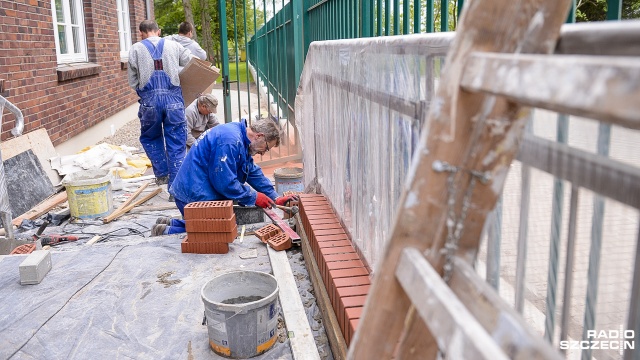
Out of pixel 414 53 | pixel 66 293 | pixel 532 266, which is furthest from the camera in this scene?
pixel 66 293

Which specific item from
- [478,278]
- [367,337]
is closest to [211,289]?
[367,337]

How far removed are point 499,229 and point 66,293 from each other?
11.0ft

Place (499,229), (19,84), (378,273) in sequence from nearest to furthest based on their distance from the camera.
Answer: (378,273) < (499,229) < (19,84)

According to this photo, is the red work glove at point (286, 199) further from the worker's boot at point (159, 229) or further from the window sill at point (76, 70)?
the window sill at point (76, 70)

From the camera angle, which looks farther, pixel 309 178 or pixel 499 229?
pixel 309 178

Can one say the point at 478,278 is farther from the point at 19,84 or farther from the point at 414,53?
the point at 19,84

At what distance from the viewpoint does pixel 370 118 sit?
2.79 m

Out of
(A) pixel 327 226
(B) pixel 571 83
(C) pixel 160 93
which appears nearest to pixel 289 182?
(C) pixel 160 93

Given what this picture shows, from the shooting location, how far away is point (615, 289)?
1098 mm

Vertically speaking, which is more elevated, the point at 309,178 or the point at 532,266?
the point at 532,266

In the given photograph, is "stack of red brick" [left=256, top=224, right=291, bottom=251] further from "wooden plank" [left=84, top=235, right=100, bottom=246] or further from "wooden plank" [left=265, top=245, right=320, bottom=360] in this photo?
"wooden plank" [left=84, top=235, right=100, bottom=246]

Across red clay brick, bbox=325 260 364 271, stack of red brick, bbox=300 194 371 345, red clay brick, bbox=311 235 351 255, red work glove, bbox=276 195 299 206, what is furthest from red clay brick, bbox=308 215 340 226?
red work glove, bbox=276 195 299 206

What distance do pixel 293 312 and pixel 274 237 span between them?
1.30 metres

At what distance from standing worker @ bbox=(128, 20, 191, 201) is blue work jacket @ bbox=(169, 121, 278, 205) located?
225 centimetres
